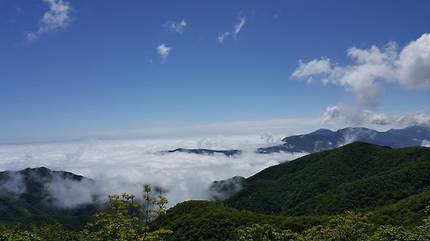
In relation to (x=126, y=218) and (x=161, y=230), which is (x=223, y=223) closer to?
(x=161, y=230)

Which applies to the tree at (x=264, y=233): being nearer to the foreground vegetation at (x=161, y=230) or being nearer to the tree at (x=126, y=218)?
the foreground vegetation at (x=161, y=230)

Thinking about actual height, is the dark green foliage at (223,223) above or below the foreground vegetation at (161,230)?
below

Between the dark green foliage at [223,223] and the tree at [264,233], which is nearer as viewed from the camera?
the tree at [264,233]

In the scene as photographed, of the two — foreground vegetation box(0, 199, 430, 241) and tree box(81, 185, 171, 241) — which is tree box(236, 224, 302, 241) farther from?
tree box(81, 185, 171, 241)

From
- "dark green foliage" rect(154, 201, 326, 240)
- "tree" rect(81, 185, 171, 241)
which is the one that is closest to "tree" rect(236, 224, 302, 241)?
"tree" rect(81, 185, 171, 241)

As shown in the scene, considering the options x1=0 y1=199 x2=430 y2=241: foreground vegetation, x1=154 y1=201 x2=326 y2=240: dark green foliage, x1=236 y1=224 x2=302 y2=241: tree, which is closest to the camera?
x1=0 y1=199 x2=430 y2=241: foreground vegetation

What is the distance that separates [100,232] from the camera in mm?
28578

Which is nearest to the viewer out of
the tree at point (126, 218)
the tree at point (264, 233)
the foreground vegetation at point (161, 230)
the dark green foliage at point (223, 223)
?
the tree at point (126, 218)

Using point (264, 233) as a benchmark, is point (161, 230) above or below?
above

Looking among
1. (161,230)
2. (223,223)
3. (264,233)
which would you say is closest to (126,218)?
(161,230)

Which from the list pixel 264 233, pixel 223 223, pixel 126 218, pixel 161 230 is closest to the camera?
pixel 126 218

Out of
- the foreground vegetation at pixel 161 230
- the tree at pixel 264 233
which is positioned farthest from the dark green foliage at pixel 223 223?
the tree at pixel 264 233

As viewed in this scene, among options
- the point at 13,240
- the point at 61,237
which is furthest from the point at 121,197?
the point at 61,237

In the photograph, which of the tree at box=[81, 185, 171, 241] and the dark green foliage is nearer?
the tree at box=[81, 185, 171, 241]
